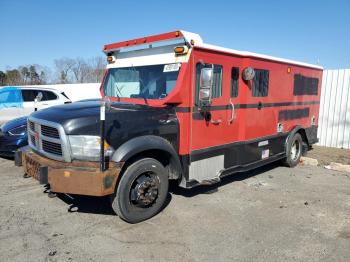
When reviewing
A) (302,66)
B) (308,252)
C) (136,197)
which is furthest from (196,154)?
(302,66)

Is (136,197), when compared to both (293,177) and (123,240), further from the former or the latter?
(293,177)

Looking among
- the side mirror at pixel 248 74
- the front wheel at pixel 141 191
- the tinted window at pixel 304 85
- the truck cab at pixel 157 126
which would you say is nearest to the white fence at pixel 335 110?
the tinted window at pixel 304 85

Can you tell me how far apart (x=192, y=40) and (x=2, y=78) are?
142 feet

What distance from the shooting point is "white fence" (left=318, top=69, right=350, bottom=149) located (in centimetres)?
1098

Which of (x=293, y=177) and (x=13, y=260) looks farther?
(x=293, y=177)

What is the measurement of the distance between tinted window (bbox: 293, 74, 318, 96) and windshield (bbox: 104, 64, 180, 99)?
4.11 meters

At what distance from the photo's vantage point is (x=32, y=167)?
446cm

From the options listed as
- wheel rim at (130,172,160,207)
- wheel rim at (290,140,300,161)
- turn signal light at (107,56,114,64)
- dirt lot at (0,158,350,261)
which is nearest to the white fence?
wheel rim at (290,140,300,161)

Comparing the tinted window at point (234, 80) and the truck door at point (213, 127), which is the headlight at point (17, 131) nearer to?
the truck door at point (213, 127)

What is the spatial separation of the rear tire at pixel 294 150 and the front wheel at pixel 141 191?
4186mm

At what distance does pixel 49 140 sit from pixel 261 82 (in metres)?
4.27

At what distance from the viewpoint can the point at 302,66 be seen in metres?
7.91

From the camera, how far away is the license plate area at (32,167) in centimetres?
427

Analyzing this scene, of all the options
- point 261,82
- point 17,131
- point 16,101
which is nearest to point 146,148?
point 261,82
